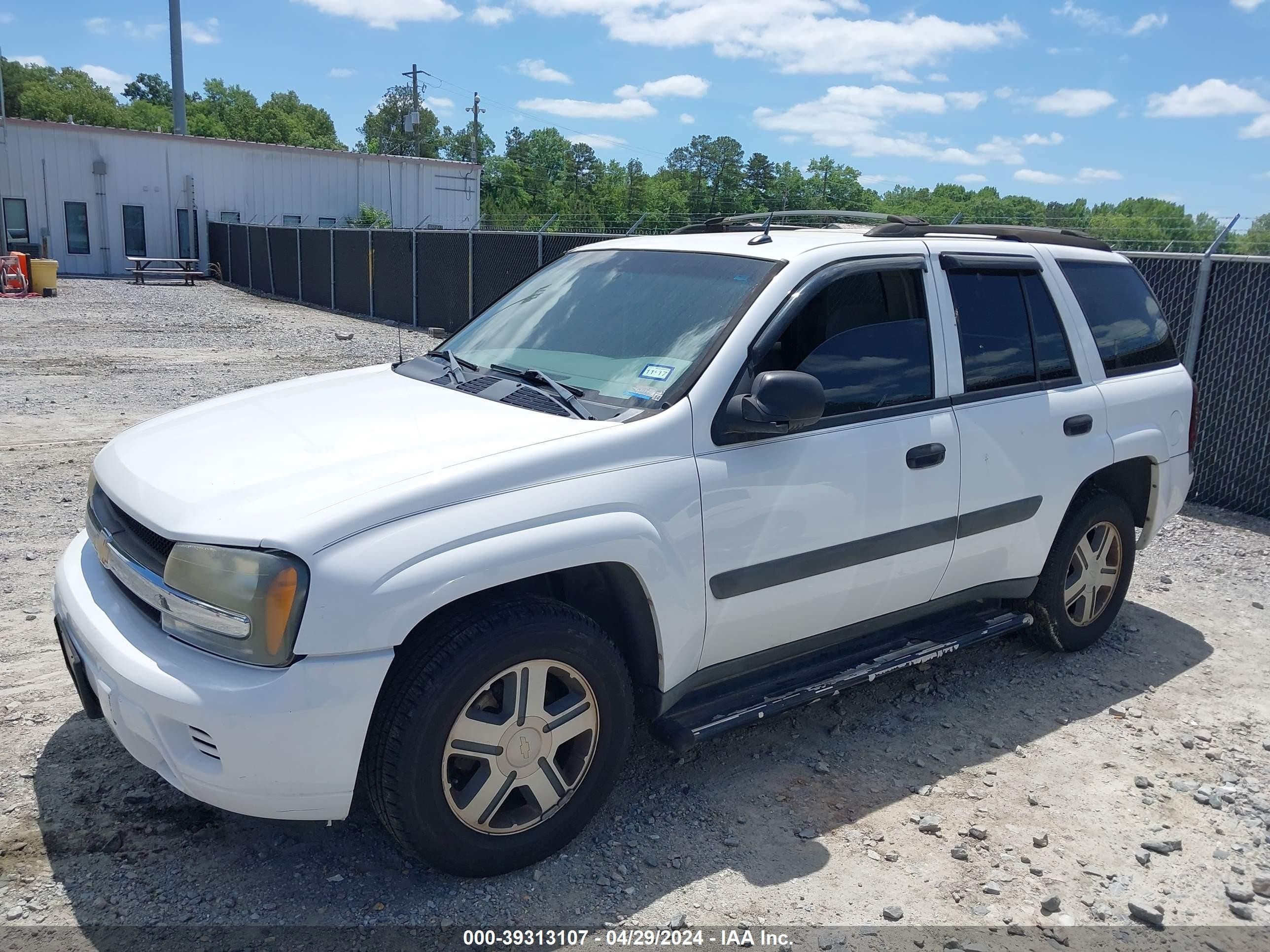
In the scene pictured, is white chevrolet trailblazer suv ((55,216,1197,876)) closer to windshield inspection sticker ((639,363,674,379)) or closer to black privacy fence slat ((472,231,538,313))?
windshield inspection sticker ((639,363,674,379))

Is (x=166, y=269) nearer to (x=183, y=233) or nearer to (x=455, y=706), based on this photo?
(x=183, y=233)

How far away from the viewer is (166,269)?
114 feet

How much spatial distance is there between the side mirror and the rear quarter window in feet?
6.98

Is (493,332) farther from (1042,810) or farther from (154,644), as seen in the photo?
(1042,810)

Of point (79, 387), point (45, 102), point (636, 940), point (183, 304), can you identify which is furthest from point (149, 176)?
point (45, 102)

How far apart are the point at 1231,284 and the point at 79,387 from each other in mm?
11574

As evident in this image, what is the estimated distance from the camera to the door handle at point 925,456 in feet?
12.1

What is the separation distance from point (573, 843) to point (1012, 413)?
2433 mm

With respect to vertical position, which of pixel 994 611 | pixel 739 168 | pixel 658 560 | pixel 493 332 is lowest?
pixel 994 611

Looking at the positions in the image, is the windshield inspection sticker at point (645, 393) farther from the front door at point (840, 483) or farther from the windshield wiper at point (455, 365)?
the windshield wiper at point (455, 365)

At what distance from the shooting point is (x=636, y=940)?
2.79 meters

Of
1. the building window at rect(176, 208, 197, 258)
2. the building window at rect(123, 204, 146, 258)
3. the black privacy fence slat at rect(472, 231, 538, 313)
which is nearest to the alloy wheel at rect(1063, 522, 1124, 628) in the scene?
the black privacy fence slat at rect(472, 231, 538, 313)

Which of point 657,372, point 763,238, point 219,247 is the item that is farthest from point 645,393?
point 219,247

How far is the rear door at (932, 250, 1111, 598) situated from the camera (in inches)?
156
